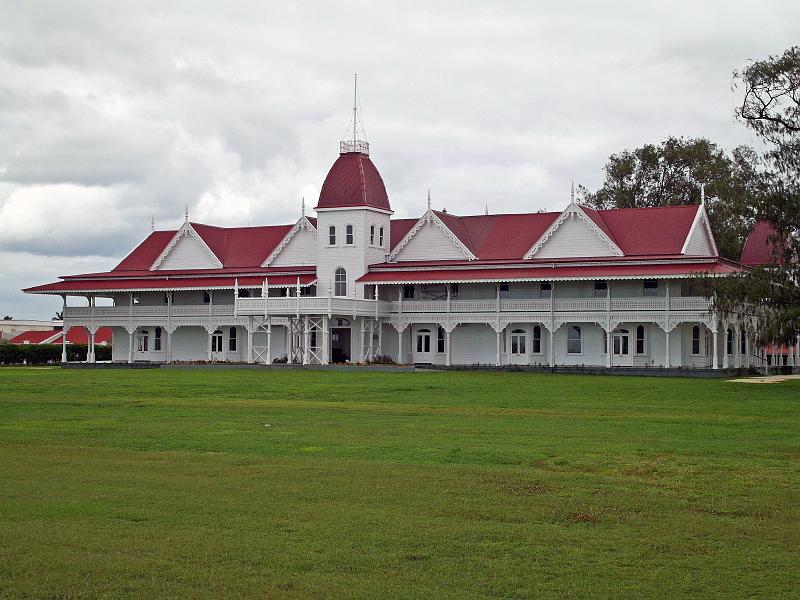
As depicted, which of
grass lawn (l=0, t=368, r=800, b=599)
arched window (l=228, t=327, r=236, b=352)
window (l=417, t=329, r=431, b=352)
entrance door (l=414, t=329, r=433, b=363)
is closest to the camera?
grass lawn (l=0, t=368, r=800, b=599)

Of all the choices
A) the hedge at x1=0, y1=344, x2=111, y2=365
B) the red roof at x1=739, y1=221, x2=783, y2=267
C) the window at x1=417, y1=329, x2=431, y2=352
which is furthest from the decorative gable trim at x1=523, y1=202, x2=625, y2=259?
the hedge at x1=0, y1=344, x2=111, y2=365

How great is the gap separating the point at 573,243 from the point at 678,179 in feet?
71.9

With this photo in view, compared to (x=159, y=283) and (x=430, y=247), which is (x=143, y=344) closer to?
(x=159, y=283)

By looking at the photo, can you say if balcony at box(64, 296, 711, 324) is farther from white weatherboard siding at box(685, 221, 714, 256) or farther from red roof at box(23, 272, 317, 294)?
white weatherboard siding at box(685, 221, 714, 256)

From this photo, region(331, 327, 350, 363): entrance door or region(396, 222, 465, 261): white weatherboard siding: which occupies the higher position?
region(396, 222, 465, 261): white weatherboard siding

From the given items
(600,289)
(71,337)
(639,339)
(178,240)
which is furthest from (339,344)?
(71,337)

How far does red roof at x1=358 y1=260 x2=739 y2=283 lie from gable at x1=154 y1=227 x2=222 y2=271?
12798 mm

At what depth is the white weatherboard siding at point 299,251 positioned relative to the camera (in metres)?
72.4

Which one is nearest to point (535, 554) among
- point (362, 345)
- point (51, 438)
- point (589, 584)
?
point (589, 584)

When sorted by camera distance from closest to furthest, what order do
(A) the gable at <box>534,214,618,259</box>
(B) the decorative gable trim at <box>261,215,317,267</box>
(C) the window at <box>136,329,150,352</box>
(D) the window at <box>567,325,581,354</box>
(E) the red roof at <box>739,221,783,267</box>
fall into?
(A) the gable at <box>534,214,618,259</box>, (D) the window at <box>567,325,581,354</box>, (E) the red roof at <box>739,221,783,267</box>, (B) the decorative gable trim at <box>261,215,317,267</box>, (C) the window at <box>136,329,150,352</box>

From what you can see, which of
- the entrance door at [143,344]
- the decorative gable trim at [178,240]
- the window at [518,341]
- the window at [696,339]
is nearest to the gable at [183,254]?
the decorative gable trim at [178,240]

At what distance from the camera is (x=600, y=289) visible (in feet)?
208

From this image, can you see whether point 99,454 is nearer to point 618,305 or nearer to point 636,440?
point 636,440

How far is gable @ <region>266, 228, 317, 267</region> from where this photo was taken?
7244cm
